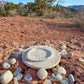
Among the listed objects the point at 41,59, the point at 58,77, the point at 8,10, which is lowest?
the point at 58,77

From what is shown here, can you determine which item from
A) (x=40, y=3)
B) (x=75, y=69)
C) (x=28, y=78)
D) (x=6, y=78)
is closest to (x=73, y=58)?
(x=75, y=69)

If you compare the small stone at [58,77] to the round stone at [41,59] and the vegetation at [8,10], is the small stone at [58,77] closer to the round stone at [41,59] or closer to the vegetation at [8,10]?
the round stone at [41,59]

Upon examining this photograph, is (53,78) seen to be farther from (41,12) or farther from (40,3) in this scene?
(40,3)

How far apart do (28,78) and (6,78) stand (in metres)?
0.33

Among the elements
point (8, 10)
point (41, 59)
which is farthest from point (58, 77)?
point (8, 10)

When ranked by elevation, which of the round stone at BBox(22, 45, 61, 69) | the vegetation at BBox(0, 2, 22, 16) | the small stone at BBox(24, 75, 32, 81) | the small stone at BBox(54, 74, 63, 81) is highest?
the vegetation at BBox(0, 2, 22, 16)

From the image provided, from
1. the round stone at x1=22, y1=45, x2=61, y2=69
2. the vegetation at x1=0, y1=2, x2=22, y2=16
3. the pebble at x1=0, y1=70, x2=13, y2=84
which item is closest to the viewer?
the pebble at x1=0, y1=70, x2=13, y2=84

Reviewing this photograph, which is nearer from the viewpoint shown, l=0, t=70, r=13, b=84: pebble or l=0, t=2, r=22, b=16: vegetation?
l=0, t=70, r=13, b=84: pebble

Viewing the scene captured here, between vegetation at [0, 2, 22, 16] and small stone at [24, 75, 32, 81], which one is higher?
vegetation at [0, 2, 22, 16]

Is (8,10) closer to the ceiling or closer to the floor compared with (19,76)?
closer to the ceiling

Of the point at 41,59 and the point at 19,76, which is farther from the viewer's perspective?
the point at 41,59

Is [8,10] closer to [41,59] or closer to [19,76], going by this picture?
[41,59]

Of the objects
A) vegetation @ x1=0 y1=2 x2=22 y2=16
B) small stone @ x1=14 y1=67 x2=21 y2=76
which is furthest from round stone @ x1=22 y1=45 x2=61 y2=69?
vegetation @ x1=0 y1=2 x2=22 y2=16

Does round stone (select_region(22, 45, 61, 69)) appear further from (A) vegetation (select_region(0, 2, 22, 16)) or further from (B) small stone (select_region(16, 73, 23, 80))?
(A) vegetation (select_region(0, 2, 22, 16))
